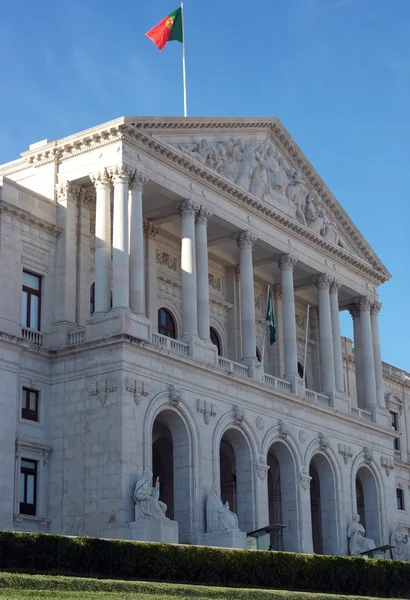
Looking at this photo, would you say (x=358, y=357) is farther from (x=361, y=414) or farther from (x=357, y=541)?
(x=357, y=541)

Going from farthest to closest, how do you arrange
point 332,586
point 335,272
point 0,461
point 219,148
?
point 335,272
point 219,148
point 0,461
point 332,586

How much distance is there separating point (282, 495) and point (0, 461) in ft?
56.7

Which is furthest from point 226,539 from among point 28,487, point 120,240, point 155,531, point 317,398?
point 317,398

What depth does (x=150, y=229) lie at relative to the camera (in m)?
55.3

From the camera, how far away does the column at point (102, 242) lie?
48.0 m

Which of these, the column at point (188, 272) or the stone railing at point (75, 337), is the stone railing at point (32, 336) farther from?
the column at point (188, 272)

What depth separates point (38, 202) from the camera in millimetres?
49875

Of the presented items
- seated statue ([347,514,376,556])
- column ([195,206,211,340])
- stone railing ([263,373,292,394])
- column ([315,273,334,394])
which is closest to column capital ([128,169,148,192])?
column ([195,206,211,340])

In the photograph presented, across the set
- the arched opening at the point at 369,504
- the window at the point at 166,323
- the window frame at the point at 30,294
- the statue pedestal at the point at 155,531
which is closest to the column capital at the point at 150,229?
the window at the point at 166,323

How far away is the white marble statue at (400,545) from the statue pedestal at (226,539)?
59.9 ft

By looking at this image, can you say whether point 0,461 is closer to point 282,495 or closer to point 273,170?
point 282,495

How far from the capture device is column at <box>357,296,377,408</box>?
6594cm

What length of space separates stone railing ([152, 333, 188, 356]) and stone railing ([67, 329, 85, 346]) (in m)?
3.01

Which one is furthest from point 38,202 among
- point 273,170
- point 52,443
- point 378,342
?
point 378,342
